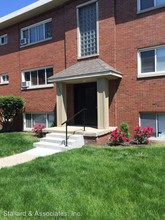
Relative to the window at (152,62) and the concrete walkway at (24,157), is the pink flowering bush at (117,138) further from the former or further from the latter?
the window at (152,62)

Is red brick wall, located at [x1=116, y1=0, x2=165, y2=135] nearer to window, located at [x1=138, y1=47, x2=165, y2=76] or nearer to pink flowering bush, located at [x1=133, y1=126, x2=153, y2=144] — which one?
window, located at [x1=138, y1=47, x2=165, y2=76]

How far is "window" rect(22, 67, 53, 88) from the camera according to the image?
50.2 ft

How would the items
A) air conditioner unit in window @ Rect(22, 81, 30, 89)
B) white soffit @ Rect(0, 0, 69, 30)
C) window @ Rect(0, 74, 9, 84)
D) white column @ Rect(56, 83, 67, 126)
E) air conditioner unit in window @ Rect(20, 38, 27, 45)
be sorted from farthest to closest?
window @ Rect(0, 74, 9, 84), air conditioner unit in window @ Rect(20, 38, 27, 45), air conditioner unit in window @ Rect(22, 81, 30, 89), white soffit @ Rect(0, 0, 69, 30), white column @ Rect(56, 83, 67, 126)

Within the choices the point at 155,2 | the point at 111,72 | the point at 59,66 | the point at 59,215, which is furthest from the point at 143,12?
the point at 59,215

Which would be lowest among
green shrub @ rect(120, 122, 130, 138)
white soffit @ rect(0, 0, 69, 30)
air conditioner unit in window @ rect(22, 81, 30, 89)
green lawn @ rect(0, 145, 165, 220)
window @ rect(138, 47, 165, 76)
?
green lawn @ rect(0, 145, 165, 220)

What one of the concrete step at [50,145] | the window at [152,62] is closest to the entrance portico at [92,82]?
the window at [152,62]

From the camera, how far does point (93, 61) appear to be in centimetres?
1238

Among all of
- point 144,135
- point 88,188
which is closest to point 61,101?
point 144,135

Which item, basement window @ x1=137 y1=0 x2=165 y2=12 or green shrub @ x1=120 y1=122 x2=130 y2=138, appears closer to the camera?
basement window @ x1=137 y1=0 x2=165 y2=12

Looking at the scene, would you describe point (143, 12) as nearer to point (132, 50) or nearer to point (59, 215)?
point (132, 50)

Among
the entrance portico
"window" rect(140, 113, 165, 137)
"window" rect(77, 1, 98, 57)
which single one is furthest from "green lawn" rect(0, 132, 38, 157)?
"window" rect(77, 1, 98, 57)

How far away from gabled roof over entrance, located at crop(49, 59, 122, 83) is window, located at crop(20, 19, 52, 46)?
3783 mm

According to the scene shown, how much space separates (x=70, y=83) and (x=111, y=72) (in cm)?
346

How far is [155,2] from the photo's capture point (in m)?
10.7
